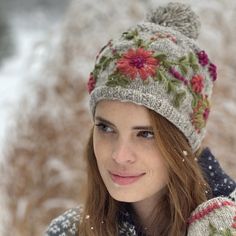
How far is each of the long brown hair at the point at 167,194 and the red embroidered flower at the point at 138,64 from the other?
0.09 m

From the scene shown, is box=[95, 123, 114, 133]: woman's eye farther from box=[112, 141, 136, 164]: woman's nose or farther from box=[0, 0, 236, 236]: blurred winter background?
box=[0, 0, 236, 236]: blurred winter background

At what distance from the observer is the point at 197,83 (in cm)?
139

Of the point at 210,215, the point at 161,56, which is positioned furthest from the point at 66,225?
the point at 161,56

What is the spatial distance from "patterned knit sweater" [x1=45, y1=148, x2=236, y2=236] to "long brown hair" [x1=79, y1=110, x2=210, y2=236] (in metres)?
0.03

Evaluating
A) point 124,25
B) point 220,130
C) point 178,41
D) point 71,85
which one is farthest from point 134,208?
point 124,25

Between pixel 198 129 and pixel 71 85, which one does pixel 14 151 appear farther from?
pixel 198 129

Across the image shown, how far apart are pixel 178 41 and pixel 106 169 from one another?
0.36m

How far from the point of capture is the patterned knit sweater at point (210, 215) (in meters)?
1.31

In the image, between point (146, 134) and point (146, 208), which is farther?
point (146, 208)

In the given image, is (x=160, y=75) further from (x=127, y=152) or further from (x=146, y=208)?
(x=146, y=208)

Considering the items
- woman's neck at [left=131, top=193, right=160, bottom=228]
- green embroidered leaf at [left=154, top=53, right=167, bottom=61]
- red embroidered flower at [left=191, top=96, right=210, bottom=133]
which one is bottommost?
woman's neck at [left=131, top=193, right=160, bottom=228]

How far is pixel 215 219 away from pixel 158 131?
0.77 ft

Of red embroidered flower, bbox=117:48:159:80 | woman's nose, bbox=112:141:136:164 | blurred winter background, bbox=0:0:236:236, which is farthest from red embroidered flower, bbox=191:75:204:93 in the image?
blurred winter background, bbox=0:0:236:236

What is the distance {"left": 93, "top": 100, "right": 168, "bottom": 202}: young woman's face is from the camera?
1.34m
